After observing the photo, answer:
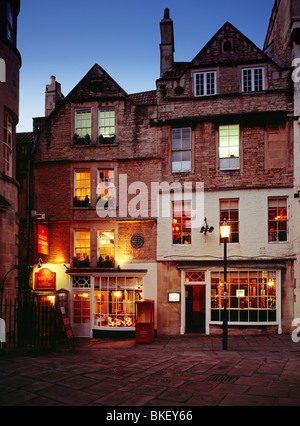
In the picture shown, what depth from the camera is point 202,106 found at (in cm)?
1805

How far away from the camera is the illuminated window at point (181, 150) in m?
18.2

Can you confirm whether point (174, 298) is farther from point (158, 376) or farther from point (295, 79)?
point (295, 79)

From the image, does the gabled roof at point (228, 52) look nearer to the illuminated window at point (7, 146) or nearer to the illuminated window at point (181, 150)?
the illuminated window at point (181, 150)

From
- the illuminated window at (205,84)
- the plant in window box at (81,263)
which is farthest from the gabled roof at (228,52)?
the plant in window box at (81,263)

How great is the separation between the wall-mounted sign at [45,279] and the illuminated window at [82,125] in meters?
6.65

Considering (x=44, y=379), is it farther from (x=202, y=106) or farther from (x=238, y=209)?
(x=202, y=106)

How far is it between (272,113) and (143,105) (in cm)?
620

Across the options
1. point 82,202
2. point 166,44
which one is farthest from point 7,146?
point 166,44

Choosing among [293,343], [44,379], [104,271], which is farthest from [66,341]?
[293,343]

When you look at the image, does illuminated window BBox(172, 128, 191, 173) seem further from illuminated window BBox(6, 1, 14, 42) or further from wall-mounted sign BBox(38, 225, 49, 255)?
illuminated window BBox(6, 1, 14, 42)

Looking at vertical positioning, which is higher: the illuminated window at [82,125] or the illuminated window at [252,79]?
the illuminated window at [252,79]

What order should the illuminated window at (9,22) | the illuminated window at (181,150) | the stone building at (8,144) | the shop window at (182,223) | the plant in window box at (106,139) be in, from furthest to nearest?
the plant in window box at (106,139), the illuminated window at (181,150), the shop window at (182,223), the illuminated window at (9,22), the stone building at (8,144)

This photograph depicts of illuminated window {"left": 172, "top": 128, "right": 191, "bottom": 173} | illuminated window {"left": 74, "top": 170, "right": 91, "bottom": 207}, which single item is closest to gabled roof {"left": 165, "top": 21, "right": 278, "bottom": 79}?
illuminated window {"left": 172, "top": 128, "right": 191, "bottom": 173}

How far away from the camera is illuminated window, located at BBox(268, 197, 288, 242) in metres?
17.1
